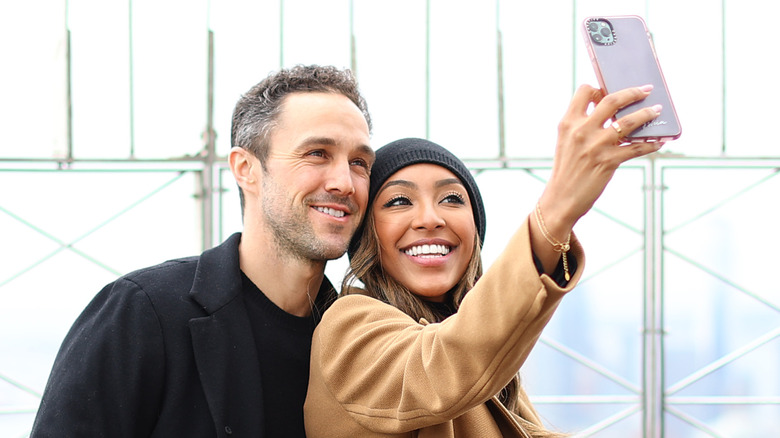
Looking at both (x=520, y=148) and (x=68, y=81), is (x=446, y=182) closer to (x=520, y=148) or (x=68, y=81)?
(x=520, y=148)

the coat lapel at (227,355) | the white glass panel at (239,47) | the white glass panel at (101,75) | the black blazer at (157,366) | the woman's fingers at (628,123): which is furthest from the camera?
the white glass panel at (239,47)

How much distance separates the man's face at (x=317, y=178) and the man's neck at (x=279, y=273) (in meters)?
0.03

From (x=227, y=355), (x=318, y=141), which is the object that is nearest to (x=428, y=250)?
(x=318, y=141)

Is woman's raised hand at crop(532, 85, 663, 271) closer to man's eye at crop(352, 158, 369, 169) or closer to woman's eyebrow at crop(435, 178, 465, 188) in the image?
woman's eyebrow at crop(435, 178, 465, 188)

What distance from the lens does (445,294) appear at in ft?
8.46

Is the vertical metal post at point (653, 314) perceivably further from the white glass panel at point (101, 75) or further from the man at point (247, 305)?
the man at point (247, 305)

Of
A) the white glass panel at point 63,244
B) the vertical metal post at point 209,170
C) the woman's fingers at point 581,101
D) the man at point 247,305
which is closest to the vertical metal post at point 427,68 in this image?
the vertical metal post at point 209,170

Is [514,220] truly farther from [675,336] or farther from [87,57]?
[87,57]

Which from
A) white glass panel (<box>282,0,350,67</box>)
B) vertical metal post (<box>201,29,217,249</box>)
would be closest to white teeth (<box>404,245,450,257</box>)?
vertical metal post (<box>201,29,217,249</box>)

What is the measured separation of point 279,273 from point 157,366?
1.58ft

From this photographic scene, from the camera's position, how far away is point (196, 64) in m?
7.30

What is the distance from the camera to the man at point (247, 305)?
208 cm

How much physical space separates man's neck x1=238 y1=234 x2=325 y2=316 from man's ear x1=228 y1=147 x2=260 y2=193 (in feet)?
0.68

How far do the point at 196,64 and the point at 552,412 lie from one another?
4.43 meters
